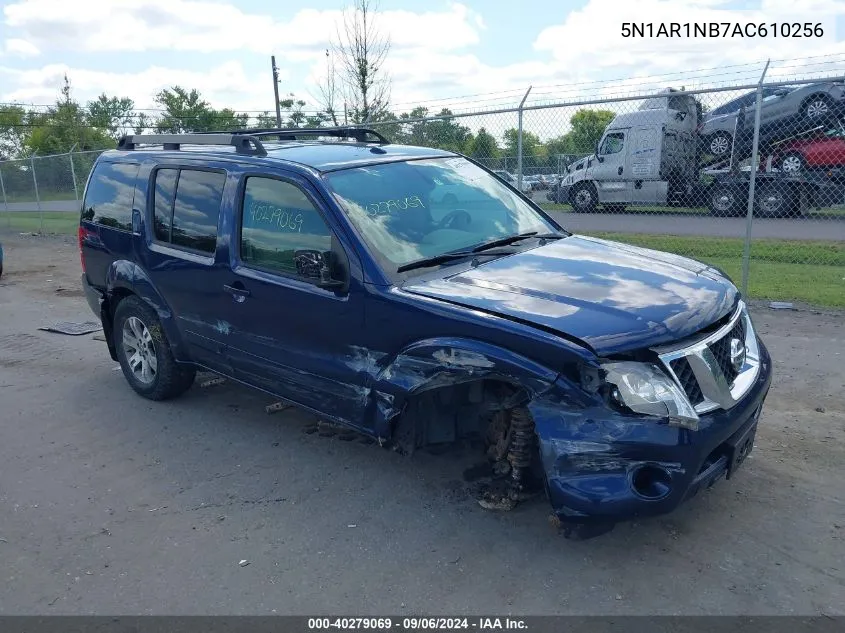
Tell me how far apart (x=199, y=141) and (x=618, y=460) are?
3.97 metres

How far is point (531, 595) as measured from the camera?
10.6 ft

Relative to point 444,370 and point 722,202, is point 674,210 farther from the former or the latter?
point 444,370

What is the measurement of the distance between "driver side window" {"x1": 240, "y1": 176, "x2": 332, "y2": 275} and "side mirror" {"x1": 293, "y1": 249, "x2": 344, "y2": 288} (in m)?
0.15

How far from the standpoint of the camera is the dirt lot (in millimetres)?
3246

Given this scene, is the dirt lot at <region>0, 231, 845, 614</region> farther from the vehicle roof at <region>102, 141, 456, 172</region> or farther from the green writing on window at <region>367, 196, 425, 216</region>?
the vehicle roof at <region>102, 141, 456, 172</region>

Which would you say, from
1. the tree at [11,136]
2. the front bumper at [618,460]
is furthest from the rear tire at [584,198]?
the tree at [11,136]

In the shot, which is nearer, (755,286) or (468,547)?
(468,547)

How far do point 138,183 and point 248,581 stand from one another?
344 cm

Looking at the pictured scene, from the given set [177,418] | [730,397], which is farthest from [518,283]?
[177,418]

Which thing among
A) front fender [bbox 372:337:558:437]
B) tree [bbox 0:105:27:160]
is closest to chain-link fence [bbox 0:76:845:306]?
front fender [bbox 372:337:558:437]

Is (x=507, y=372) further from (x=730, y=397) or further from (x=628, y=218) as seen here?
(x=628, y=218)

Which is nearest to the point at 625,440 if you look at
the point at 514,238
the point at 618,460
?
the point at 618,460

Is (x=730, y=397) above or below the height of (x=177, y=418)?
above

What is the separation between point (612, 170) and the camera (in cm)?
1576
